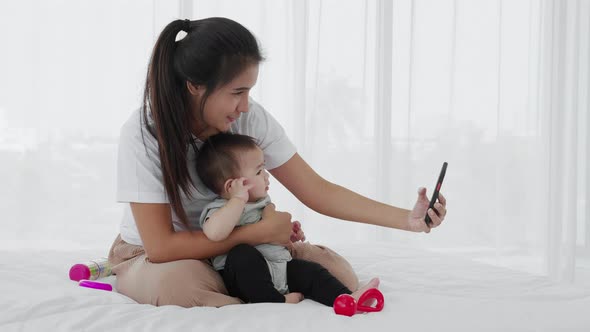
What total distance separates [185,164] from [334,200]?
0.45 meters

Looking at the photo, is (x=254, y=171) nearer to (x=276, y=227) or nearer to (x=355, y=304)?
(x=276, y=227)

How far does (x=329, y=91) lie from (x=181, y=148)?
2051mm

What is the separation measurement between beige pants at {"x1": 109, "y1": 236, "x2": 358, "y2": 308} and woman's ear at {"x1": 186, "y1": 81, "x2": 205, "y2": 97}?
397 millimetres

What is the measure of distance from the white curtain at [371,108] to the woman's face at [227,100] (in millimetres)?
1667

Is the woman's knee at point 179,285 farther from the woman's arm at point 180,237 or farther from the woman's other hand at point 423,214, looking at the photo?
the woman's other hand at point 423,214

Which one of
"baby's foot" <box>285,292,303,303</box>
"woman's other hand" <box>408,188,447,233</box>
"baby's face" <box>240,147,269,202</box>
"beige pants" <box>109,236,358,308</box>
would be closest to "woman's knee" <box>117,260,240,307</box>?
"beige pants" <box>109,236,358,308</box>

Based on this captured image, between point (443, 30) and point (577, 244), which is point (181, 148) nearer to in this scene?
point (443, 30)

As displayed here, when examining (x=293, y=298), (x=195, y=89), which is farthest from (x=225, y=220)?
(x=195, y=89)

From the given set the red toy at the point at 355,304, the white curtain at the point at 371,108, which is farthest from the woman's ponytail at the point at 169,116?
the white curtain at the point at 371,108

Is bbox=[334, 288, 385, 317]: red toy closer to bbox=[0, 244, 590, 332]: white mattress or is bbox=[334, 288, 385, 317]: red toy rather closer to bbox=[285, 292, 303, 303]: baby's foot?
bbox=[0, 244, 590, 332]: white mattress

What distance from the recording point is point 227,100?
59.8 inches

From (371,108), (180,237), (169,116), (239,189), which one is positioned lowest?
(180,237)

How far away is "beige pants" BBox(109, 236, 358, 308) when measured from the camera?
4.44ft

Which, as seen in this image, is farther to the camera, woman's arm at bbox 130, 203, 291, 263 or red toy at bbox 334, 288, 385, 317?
woman's arm at bbox 130, 203, 291, 263
